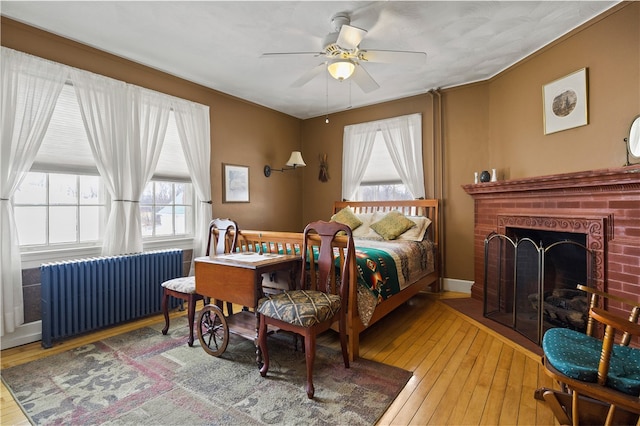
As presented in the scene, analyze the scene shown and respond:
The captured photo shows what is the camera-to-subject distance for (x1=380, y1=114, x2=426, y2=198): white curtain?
4.34 metres

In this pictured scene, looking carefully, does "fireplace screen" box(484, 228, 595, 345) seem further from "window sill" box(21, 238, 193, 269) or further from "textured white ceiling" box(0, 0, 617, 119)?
"window sill" box(21, 238, 193, 269)

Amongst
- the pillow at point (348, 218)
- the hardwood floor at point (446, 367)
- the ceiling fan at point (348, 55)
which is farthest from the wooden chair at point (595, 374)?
the pillow at point (348, 218)

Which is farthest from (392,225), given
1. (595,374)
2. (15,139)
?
(15,139)

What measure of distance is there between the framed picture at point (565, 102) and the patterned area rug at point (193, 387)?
2701 millimetres

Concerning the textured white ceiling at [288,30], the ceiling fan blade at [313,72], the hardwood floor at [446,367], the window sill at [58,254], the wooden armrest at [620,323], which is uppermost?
the textured white ceiling at [288,30]

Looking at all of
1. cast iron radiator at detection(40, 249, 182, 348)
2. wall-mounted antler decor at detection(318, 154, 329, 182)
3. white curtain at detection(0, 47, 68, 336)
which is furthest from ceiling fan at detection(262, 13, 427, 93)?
wall-mounted antler decor at detection(318, 154, 329, 182)

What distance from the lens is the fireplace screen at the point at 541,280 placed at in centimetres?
254

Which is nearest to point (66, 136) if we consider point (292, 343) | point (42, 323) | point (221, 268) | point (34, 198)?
point (34, 198)

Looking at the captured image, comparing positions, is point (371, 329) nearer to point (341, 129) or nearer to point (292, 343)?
point (292, 343)

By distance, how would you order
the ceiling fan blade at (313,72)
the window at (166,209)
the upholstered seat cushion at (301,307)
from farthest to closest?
1. the window at (166,209)
2. the ceiling fan blade at (313,72)
3. the upholstered seat cushion at (301,307)

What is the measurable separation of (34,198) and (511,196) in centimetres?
449

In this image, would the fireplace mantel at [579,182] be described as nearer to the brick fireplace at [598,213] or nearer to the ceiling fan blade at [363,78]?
the brick fireplace at [598,213]

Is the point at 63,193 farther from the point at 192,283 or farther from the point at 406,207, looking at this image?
the point at 406,207

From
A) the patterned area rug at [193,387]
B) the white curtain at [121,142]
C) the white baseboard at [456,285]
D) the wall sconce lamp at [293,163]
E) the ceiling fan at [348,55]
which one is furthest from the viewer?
the wall sconce lamp at [293,163]
